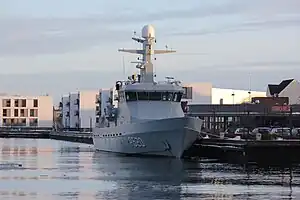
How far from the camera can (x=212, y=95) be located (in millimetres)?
169625

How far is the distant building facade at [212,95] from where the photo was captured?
545 ft

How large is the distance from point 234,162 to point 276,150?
350 cm

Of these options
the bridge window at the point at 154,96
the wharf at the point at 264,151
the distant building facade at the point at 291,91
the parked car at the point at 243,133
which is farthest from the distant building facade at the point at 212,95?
the wharf at the point at 264,151

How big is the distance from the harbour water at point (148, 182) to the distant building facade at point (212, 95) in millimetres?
109933

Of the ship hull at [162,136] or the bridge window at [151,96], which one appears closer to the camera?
the ship hull at [162,136]

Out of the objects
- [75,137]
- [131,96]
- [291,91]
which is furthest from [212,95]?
[131,96]

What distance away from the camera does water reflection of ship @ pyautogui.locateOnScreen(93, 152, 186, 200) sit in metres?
33.4

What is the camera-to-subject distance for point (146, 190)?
35.2 metres

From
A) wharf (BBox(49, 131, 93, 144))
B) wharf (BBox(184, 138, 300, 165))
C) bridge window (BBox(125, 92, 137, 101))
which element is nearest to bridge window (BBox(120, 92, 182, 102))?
bridge window (BBox(125, 92, 137, 101))

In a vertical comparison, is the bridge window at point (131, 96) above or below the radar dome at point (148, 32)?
below

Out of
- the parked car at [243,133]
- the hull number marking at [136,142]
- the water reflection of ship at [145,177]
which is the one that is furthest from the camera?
the parked car at [243,133]

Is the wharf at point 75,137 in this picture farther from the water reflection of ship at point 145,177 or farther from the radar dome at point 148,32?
the water reflection of ship at point 145,177

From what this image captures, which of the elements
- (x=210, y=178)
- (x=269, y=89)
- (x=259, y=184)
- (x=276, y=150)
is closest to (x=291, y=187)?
(x=259, y=184)

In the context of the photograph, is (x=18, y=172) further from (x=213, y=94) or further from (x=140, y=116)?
(x=213, y=94)
